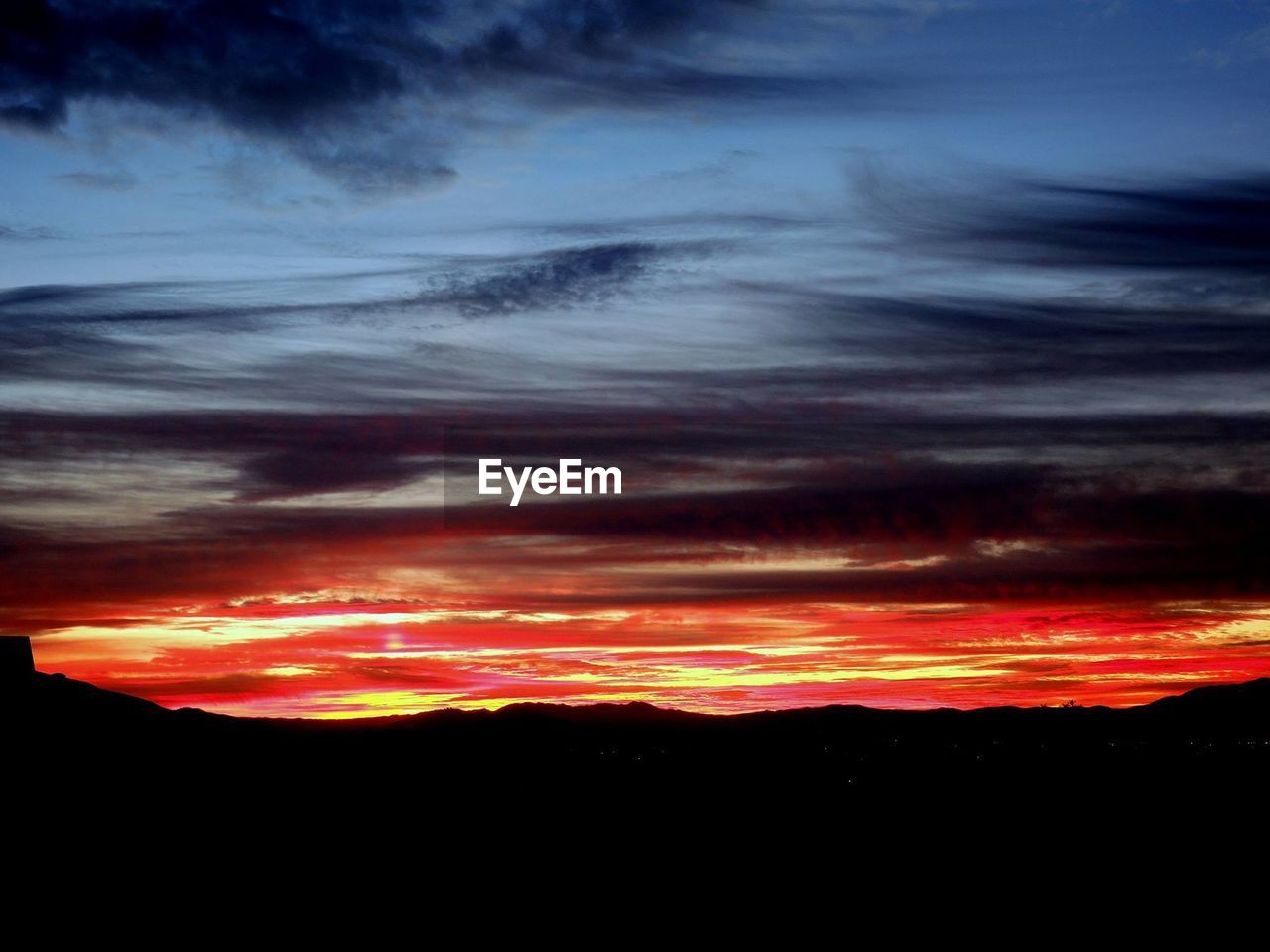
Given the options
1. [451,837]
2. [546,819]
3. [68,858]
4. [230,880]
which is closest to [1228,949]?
[230,880]

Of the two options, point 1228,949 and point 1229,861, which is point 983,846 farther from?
point 1228,949

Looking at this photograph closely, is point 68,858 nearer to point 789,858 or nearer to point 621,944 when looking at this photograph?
point 621,944

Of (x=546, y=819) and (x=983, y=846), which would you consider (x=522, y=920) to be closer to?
(x=983, y=846)

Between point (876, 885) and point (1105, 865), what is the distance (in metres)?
30.7


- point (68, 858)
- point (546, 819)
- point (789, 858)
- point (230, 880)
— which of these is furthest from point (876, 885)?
point (546, 819)

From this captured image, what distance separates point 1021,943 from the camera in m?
85.7

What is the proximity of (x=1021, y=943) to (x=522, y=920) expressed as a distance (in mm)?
31439

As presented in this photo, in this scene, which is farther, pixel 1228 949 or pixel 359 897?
pixel 359 897

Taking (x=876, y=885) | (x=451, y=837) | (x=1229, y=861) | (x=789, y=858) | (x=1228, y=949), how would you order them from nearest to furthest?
(x=1228, y=949) → (x=876, y=885) → (x=1229, y=861) → (x=789, y=858) → (x=451, y=837)

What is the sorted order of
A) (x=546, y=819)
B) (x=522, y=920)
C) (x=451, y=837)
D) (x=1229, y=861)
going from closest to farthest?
(x=522, y=920) → (x=1229, y=861) → (x=451, y=837) → (x=546, y=819)

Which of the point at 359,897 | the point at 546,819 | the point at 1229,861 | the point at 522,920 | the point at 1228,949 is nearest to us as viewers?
the point at 1228,949

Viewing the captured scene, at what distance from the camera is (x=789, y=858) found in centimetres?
14888

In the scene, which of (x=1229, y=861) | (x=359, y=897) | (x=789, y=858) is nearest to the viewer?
(x=359, y=897)

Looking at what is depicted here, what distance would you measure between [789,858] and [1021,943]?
64576 mm
